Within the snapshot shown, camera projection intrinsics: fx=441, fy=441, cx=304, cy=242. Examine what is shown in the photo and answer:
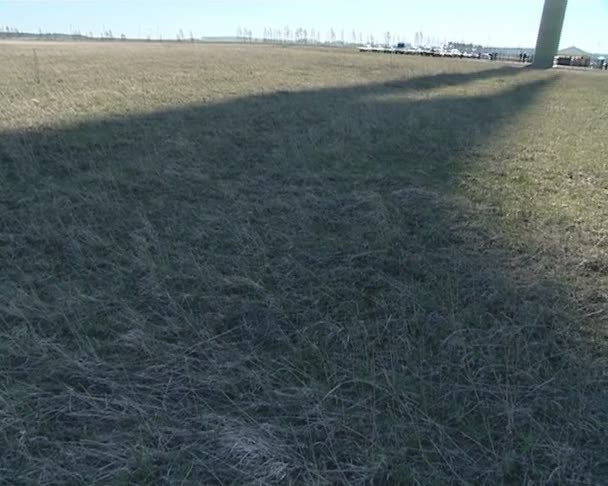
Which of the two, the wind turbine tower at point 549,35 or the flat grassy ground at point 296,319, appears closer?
the flat grassy ground at point 296,319

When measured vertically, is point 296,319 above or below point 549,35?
below

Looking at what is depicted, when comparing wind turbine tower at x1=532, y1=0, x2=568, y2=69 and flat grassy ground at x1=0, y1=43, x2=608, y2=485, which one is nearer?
flat grassy ground at x1=0, y1=43, x2=608, y2=485

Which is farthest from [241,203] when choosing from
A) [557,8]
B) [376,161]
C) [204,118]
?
[557,8]

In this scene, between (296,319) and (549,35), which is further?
(549,35)

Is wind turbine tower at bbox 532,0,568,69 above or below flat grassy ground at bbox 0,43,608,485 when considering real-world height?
above

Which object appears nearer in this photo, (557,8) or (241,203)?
(241,203)

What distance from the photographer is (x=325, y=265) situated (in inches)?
140

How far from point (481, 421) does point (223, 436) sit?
3.91 feet

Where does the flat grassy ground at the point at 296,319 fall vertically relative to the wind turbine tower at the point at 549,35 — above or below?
below

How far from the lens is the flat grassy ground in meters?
1.88

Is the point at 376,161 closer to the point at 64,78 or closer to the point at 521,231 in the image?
the point at 521,231

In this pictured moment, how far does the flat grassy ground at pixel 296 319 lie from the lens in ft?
6.18

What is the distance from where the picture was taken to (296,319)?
9.30ft

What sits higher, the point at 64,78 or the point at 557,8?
the point at 557,8
